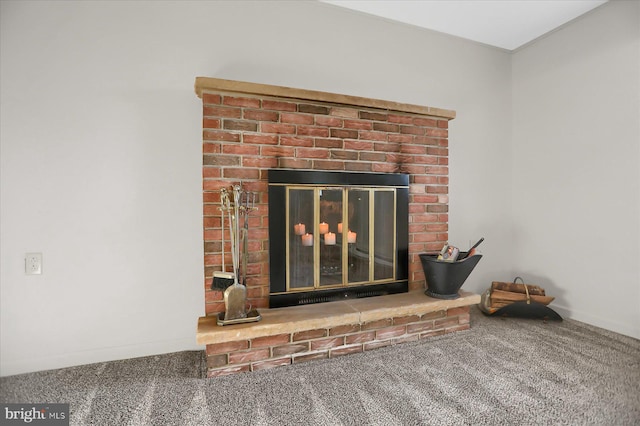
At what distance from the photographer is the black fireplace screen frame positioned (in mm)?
1931

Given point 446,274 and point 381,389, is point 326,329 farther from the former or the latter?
point 446,274

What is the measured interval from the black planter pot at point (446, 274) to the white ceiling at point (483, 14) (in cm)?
182

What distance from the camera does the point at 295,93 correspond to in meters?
1.94

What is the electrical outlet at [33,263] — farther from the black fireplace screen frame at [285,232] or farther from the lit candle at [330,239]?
the lit candle at [330,239]

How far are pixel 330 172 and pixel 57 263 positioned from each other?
→ 5.45ft

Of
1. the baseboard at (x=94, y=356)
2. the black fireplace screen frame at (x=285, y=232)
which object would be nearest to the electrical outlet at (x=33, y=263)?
the baseboard at (x=94, y=356)

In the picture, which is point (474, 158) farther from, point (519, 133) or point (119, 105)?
point (119, 105)

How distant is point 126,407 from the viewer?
4.58ft

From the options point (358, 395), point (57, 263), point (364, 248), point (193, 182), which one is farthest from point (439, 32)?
point (57, 263)

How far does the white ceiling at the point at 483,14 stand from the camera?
2.27 metres

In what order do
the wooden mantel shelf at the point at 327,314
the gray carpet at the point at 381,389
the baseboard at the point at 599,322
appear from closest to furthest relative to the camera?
1. the gray carpet at the point at 381,389
2. the wooden mantel shelf at the point at 327,314
3. the baseboard at the point at 599,322

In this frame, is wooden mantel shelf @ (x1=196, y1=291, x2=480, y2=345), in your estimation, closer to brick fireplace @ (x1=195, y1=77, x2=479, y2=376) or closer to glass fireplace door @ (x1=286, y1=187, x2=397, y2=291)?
brick fireplace @ (x1=195, y1=77, x2=479, y2=376)

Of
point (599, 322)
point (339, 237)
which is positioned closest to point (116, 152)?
point (339, 237)

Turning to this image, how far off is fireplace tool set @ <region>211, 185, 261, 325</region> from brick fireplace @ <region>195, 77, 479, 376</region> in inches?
2.4
